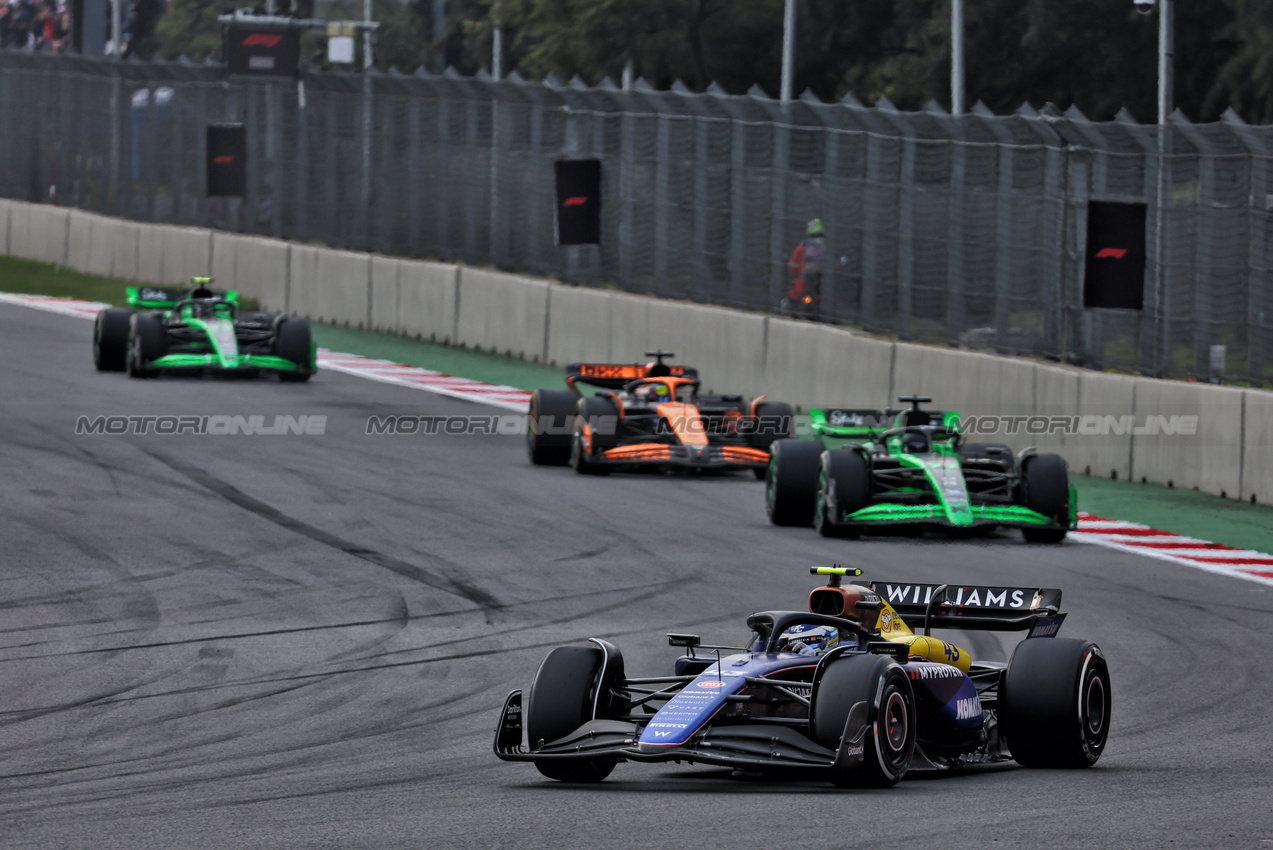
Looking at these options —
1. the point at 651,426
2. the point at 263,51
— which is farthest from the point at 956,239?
the point at 263,51

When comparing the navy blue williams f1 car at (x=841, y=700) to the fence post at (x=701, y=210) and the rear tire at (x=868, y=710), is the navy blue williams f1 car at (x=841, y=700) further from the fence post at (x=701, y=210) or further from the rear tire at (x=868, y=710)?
the fence post at (x=701, y=210)

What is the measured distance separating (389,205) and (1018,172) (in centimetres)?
1315

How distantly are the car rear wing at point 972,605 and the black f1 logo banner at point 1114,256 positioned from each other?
34.3 ft

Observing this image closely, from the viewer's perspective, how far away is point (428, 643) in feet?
40.0

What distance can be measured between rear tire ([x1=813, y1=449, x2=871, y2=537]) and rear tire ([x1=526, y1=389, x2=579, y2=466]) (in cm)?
408

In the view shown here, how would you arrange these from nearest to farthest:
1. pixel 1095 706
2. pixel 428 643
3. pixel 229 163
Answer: pixel 1095 706, pixel 428 643, pixel 229 163

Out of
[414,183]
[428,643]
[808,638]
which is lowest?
[428,643]

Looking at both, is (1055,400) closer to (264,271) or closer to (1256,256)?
(1256,256)

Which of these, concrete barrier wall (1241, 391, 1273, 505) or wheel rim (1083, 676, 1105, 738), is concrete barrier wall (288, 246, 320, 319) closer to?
Answer: concrete barrier wall (1241, 391, 1273, 505)

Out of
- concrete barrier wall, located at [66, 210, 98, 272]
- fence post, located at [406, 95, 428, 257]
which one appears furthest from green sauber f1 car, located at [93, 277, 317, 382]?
concrete barrier wall, located at [66, 210, 98, 272]

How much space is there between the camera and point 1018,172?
70.4ft

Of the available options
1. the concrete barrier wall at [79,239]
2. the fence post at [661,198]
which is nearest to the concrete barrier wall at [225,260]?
the concrete barrier wall at [79,239]

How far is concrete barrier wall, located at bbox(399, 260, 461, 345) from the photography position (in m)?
30.1

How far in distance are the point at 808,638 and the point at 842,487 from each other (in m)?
6.97
